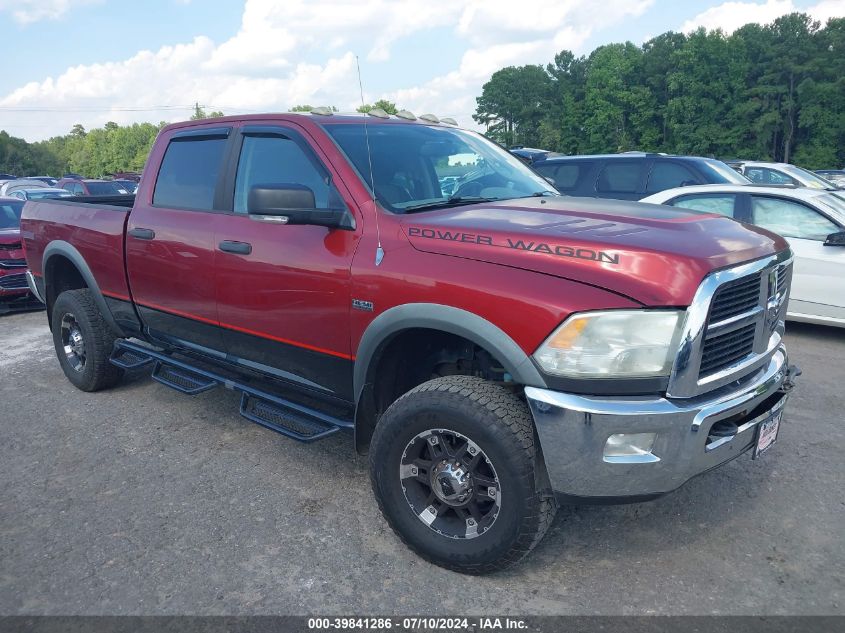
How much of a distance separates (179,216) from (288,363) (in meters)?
1.25

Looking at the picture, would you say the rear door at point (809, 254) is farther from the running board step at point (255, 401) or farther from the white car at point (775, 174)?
the white car at point (775, 174)

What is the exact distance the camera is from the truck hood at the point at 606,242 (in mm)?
2434

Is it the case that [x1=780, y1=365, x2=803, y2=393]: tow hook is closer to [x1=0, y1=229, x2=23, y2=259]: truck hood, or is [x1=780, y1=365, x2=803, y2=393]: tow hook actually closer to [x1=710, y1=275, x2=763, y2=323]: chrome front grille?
[x1=710, y1=275, x2=763, y2=323]: chrome front grille

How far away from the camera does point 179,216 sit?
4.09m

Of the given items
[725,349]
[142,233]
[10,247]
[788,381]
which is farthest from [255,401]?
[10,247]

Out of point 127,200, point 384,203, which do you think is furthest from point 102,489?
point 127,200

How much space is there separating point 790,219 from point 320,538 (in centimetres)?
602

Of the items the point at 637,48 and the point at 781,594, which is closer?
the point at 781,594

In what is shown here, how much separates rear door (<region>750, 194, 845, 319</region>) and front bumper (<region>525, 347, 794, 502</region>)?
4.83 m

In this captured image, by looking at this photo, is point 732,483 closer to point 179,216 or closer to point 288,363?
point 288,363

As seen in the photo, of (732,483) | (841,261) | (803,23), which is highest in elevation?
(803,23)

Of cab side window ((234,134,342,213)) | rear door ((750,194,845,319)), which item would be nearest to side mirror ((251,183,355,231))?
cab side window ((234,134,342,213))

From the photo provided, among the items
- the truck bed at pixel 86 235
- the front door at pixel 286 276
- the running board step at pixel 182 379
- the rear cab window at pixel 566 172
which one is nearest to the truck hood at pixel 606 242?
the front door at pixel 286 276

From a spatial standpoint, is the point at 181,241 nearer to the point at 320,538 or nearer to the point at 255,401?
the point at 255,401
